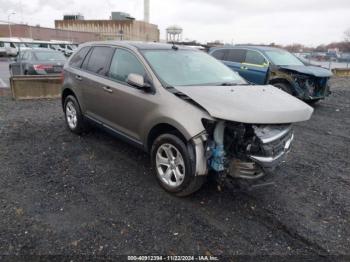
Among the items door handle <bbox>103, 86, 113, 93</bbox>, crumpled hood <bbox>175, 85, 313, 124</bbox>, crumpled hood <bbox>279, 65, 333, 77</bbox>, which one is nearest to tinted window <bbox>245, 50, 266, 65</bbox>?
crumpled hood <bbox>279, 65, 333, 77</bbox>

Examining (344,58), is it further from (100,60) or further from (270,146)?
(270,146)

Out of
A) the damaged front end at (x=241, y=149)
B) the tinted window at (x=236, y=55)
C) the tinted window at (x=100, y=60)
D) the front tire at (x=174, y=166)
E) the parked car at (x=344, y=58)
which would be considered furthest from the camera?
the parked car at (x=344, y=58)

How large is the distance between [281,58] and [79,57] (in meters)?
6.41

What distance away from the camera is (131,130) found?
4.31 m

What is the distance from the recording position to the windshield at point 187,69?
13.4ft

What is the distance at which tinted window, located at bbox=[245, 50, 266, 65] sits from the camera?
9.22 meters

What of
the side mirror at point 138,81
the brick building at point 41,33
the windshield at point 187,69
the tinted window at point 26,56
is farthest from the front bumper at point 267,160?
the brick building at point 41,33

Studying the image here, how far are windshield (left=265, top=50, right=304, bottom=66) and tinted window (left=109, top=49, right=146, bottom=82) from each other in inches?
230

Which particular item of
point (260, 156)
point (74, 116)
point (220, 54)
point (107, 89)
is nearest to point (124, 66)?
point (107, 89)

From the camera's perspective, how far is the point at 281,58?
9.52 meters

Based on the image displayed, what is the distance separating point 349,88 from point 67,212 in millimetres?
13549

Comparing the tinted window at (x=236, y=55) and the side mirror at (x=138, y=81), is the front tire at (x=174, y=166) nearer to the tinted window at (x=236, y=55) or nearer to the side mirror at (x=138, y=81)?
the side mirror at (x=138, y=81)

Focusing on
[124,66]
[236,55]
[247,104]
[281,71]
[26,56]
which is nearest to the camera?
[247,104]

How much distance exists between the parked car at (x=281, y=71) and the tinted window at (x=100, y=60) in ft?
17.8
